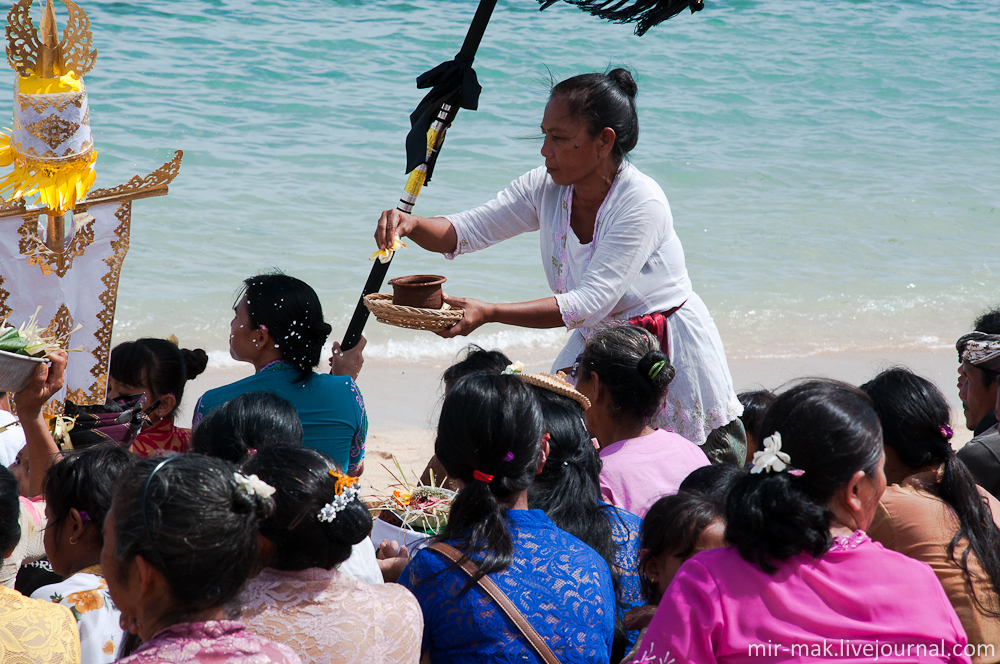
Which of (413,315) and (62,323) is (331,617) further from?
(62,323)

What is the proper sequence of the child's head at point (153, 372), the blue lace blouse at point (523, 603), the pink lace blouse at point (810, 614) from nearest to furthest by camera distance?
the pink lace blouse at point (810, 614) → the blue lace blouse at point (523, 603) → the child's head at point (153, 372)

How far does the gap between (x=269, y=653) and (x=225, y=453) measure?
1.02 meters

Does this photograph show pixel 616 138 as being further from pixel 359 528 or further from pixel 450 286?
pixel 450 286

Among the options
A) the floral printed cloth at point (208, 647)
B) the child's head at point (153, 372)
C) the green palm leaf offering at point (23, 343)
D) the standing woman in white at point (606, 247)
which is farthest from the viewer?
the child's head at point (153, 372)

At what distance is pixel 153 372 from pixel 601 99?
1921 millimetres

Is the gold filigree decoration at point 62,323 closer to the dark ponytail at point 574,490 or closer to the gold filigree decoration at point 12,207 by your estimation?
the gold filigree decoration at point 12,207

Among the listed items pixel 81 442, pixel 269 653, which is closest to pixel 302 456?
pixel 269 653

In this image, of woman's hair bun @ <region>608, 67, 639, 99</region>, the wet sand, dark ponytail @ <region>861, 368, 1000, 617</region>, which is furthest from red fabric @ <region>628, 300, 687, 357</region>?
the wet sand

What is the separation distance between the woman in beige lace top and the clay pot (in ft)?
4.23

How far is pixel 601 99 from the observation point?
3311 mm

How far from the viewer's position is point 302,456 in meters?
2.03

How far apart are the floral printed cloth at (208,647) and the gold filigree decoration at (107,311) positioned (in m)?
2.18

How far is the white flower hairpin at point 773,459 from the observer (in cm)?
186

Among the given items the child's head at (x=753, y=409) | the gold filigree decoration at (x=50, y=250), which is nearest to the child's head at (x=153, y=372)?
the gold filigree decoration at (x=50, y=250)
